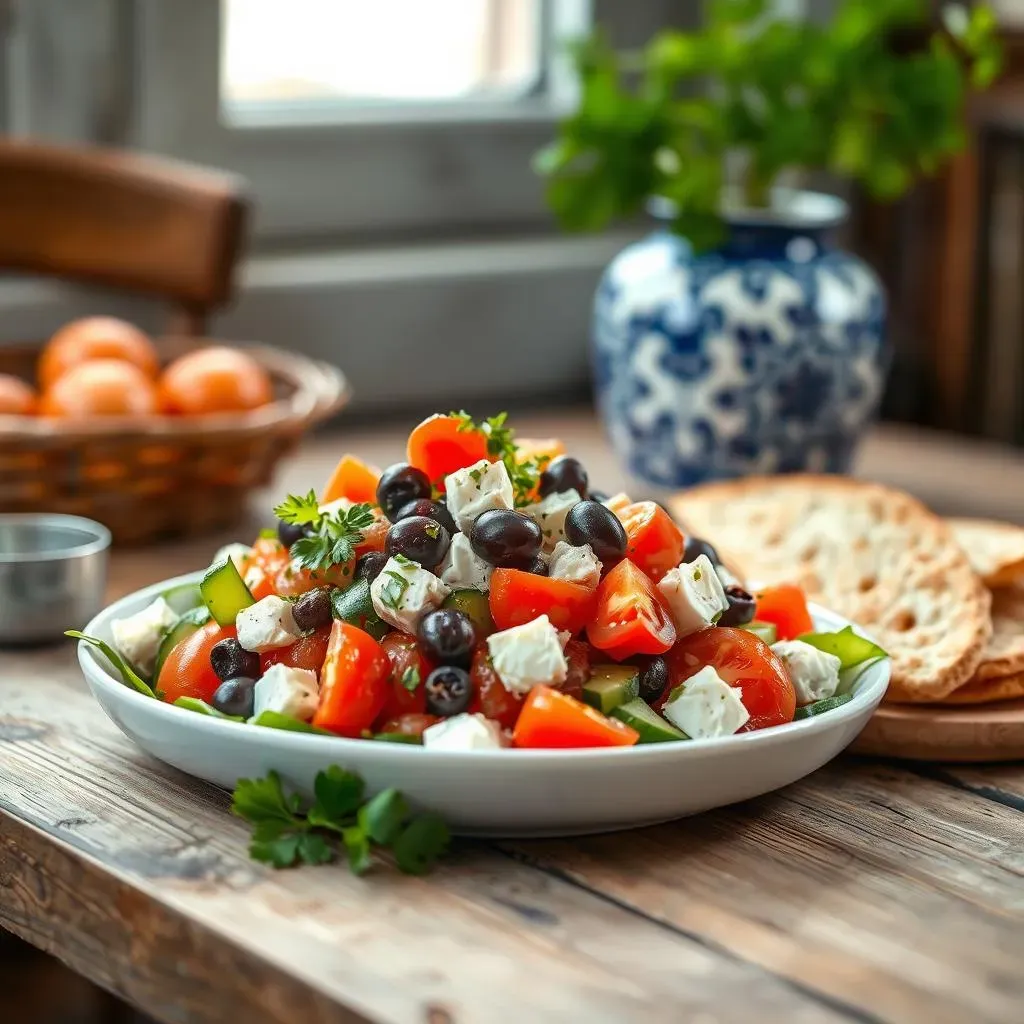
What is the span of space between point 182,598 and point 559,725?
40 centimetres

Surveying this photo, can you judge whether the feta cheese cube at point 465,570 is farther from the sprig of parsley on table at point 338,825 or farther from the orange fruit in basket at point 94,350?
the orange fruit in basket at point 94,350

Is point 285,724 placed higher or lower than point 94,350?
lower

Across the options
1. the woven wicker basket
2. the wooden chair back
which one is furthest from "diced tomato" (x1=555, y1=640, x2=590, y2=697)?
the wooden chair back

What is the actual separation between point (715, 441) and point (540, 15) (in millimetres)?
1135

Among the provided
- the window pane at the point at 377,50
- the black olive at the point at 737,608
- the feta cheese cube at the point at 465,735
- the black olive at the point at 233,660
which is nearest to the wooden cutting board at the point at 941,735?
the black olive at the point at 737,608

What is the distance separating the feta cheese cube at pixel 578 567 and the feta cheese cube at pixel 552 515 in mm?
47

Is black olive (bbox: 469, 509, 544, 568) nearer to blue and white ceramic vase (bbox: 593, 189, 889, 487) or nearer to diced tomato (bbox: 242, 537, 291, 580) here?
diced tomato (bbox: 242, 537, 291, 580)

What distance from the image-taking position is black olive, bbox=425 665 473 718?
1.03 metres

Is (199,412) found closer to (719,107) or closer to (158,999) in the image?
(719,107)

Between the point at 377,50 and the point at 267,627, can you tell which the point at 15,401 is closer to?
the point at 267,627

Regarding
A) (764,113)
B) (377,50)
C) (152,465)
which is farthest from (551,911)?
(377,50)

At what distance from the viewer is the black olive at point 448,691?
1028 millimetres

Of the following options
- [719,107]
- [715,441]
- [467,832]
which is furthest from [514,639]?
[719,107]

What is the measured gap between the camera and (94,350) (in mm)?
1900
